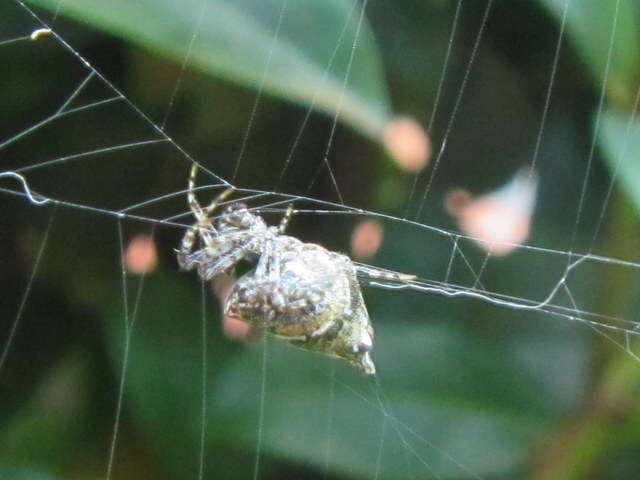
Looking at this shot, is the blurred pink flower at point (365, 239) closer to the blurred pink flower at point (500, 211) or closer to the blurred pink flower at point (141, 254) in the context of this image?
the blurred pink flower at point (500, 211)

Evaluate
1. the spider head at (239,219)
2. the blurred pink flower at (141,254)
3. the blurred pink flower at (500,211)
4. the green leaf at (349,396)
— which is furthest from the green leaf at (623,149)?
the blurred pink flower at (141,254)

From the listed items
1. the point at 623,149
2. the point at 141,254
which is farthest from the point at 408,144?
the point at 141,254

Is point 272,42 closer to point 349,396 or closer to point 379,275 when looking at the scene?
point 379,275

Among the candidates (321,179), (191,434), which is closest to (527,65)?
(321,179)

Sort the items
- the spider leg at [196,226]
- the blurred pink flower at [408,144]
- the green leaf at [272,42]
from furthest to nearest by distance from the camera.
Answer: the blurred pink flower at [408,144] < the spider leg at [196,226] < the green leaf at [272,42]

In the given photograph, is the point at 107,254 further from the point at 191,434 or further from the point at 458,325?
the point at 458,325

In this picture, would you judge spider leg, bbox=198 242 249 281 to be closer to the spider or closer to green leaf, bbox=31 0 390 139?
the spider
